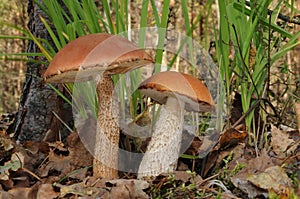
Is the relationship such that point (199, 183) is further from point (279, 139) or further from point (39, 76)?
point (39, 76)

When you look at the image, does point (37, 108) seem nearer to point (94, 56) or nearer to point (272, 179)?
point (94, 56)

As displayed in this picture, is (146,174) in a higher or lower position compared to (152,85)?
lower

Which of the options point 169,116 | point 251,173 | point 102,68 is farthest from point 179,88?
point 251,173

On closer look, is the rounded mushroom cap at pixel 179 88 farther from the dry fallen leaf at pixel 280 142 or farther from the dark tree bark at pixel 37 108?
the dark tree bark at pixel 37 108

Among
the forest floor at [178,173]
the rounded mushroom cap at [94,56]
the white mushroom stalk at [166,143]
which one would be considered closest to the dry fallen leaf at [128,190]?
the forest floor at [178,173]

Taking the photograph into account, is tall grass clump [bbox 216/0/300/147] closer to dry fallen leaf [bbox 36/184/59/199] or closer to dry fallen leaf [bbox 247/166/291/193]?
dry fallen leaf [bbox 247/166/291/193]

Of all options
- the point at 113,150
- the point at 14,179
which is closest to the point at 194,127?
the point at 113,150
